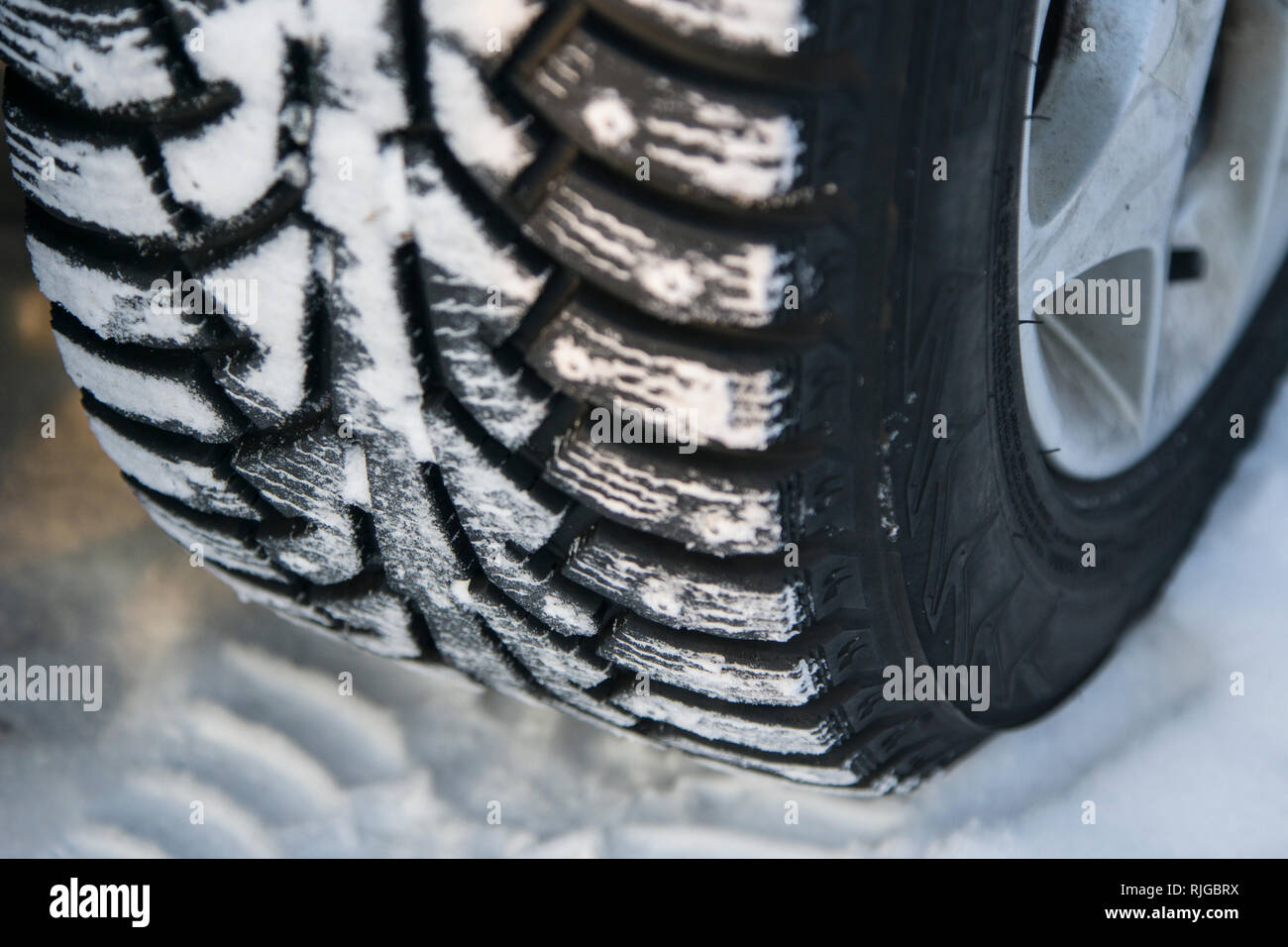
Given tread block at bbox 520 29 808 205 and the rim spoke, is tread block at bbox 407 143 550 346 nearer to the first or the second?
tread block at bbox 520 29 808 205

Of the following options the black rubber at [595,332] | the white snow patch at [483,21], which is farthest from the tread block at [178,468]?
the white snow patch at [483,21]

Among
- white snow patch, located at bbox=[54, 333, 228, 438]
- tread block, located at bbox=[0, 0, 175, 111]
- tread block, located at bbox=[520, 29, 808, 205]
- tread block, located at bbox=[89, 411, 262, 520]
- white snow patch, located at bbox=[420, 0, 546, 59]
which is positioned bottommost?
tread block, located at bbox=[89, 411, 262, 520]

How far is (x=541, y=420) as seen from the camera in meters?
0.63

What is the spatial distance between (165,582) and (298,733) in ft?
0.66

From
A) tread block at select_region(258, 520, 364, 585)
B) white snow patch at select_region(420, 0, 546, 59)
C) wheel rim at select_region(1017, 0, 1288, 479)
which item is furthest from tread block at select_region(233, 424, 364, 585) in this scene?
wheel rim at select_region(1017, 0, 1288, 479)

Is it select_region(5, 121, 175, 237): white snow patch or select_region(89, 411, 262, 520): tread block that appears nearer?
select_region(5, 121, 175, 237): white snow patch

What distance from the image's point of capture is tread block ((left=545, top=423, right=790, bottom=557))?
621mm

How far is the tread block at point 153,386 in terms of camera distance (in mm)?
707

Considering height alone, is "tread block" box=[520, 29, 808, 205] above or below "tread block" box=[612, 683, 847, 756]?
above

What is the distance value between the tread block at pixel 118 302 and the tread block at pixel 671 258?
22 cm

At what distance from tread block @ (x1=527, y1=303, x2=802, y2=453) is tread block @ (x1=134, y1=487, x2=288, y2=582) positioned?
0.30 m

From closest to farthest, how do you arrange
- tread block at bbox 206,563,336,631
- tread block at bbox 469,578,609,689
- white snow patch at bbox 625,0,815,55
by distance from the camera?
white snow patch at bbox 625,0,815,55 → tread block at bbox 469,578,609,689 → tread block at bbox 206,563,336,631

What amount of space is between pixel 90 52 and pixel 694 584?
40cm
